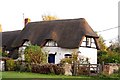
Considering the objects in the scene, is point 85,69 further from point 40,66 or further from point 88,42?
point 88,42

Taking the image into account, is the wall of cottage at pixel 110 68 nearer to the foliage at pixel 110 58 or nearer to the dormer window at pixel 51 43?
the foliage at pixel 110 58

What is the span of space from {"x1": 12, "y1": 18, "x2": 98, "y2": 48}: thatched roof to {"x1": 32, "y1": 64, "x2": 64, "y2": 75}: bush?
35.8 feet

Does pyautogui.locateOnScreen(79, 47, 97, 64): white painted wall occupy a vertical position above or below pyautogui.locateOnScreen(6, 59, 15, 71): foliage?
above

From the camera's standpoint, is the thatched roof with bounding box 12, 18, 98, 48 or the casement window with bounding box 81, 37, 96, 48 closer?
the thatched roof with bounding box 12, 18, 98, 48

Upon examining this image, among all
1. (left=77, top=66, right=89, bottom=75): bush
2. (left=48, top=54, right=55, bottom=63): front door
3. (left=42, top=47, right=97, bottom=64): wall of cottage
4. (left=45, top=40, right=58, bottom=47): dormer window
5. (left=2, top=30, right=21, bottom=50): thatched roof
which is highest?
(left=2, top=30, right=21, bottom=50): thatched roof

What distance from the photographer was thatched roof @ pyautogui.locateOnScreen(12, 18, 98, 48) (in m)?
52.2

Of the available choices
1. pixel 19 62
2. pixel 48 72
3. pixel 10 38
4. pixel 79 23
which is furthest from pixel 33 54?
pixel 10 38

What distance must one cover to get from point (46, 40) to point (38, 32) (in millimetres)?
3896

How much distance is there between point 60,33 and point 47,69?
15.4m

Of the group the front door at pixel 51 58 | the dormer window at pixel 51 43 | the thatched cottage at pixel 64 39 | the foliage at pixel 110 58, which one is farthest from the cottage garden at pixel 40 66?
the dormer window at pixel 51 43

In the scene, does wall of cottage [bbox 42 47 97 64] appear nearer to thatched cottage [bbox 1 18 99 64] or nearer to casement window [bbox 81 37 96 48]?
thatched cottage [bbox 1 18 99 64]

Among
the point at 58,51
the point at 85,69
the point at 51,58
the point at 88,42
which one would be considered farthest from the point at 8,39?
the point at 85,69

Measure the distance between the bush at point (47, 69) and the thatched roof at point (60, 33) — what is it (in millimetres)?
10915

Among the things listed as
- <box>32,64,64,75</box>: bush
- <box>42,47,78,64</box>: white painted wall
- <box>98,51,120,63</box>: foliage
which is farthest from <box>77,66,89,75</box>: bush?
<box>42,47,78,64</box>: white painted wall
